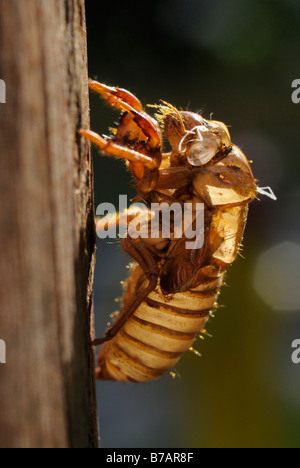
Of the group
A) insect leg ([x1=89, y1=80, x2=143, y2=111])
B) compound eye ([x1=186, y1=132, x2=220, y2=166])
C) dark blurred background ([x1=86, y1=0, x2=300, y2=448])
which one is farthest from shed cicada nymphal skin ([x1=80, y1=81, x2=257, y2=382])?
dark blurred background ([x1=86, y1=0, x2=300, y2=448])

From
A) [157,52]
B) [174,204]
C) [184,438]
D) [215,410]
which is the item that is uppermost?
[157,52]

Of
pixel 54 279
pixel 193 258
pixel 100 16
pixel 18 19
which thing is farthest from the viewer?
pixel 100 16

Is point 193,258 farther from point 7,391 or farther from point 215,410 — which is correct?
point 215,410

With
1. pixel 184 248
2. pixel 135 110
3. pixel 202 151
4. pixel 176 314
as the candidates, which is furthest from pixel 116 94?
pixel 176 314

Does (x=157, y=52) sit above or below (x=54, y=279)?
above

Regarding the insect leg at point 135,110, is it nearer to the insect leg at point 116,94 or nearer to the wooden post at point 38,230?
the insect leg at point 116,94

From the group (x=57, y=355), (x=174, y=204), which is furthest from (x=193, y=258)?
(x=57, y=355)

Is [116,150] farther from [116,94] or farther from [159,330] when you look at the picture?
[159,330]

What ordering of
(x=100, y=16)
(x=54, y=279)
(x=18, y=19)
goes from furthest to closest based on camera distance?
(x=100, y=16), (x=54, y=279), (x=18, y=19)
